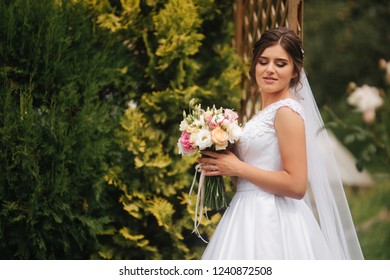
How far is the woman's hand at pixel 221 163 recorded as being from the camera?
2.85 metres

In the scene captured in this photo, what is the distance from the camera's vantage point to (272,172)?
111 inches

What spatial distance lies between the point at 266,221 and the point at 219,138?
1.68ft

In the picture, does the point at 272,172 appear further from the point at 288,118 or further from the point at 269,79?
the point at 269,79

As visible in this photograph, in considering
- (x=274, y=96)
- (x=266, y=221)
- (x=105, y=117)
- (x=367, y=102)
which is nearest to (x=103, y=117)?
(x=105, y=117)

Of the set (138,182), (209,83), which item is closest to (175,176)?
(138,182)

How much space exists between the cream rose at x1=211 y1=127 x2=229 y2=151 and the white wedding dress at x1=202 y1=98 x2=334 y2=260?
0.19 metres

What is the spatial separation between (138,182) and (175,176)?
32 cm

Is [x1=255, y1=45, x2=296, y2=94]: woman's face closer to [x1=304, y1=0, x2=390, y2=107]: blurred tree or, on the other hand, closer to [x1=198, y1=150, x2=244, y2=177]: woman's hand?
[x1=198, y1=150, x2=244, y2=177]: woman's hand

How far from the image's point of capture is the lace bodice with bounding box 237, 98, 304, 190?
2.89 meters

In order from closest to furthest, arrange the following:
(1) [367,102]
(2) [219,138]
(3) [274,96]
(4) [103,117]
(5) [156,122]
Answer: (1) [367,102] → (2) [219,138] → (3) [274,96] → (4) [103,117] → (5) [156,122]

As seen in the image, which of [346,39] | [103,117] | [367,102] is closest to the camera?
[367,102]

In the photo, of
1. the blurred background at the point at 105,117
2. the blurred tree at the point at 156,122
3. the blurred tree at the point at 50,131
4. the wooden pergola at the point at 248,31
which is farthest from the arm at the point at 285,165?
the wooden pergola at the point at 248,31
